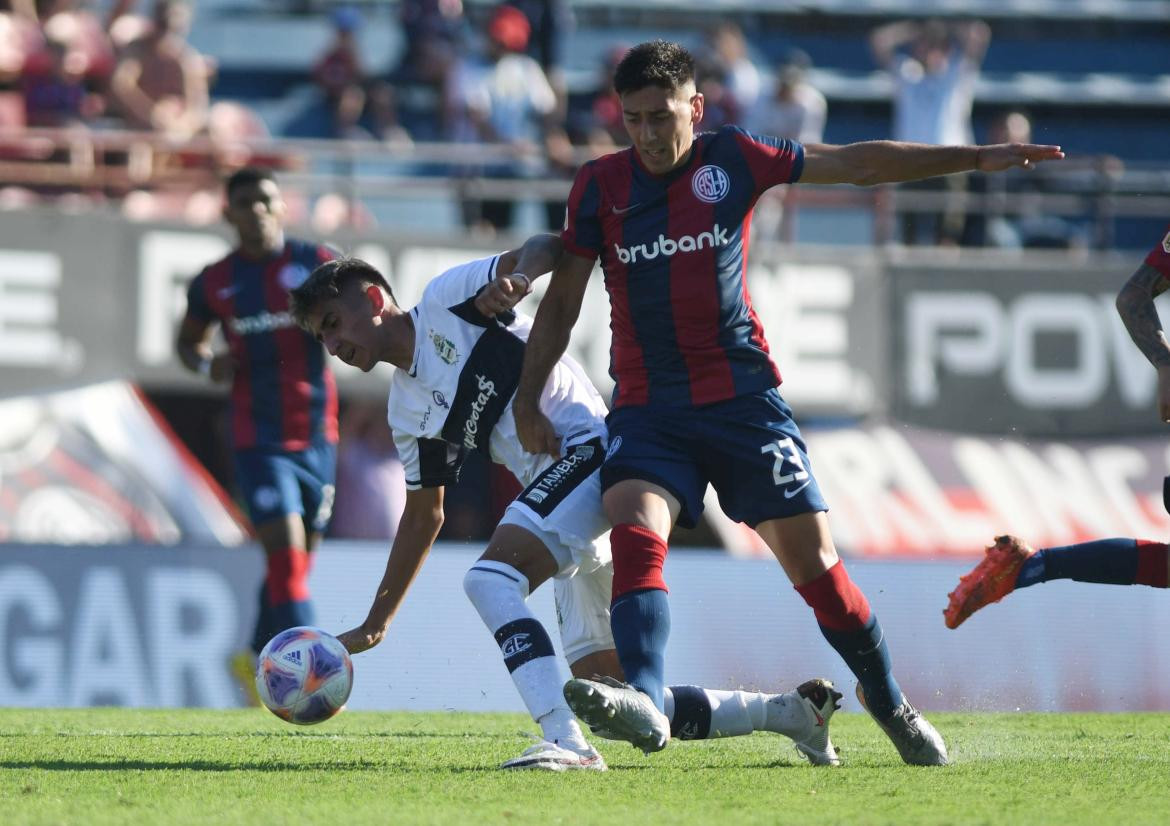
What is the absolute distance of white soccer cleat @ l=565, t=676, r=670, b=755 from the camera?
4.83 m

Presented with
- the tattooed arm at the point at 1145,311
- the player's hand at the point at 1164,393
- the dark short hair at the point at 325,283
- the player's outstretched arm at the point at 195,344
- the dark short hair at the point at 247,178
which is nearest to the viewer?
the dark short hair at the point at 325,283

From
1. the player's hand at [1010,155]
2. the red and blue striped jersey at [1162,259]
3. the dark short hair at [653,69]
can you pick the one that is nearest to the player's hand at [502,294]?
the dark short hair at [653,69]

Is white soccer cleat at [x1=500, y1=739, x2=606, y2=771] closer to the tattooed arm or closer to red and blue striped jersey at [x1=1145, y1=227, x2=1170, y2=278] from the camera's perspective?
the tattooed arm

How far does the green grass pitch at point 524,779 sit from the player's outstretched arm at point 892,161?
1907mm

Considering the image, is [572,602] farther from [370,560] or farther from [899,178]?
[370,560]

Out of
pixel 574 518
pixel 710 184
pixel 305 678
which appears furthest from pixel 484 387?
pixel 305 678

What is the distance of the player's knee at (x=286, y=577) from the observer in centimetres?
851

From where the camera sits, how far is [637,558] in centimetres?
537

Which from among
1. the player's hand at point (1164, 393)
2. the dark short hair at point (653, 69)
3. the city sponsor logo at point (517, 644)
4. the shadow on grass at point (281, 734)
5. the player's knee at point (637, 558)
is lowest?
the shadow on grass at point (281, 734)

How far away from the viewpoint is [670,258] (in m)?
5.64

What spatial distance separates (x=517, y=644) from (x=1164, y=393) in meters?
2.52

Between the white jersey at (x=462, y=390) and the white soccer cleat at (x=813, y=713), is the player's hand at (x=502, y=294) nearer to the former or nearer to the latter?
the white jersey at (x=462, y=390)

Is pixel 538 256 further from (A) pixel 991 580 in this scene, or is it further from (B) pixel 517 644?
(A) pixel 991 580

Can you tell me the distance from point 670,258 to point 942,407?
30.1 feet
